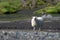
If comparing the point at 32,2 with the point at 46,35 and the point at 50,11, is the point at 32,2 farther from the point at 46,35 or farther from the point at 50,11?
the point at 46,35

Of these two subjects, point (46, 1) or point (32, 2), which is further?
point (46, 1)

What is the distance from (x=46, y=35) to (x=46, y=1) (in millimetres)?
43813

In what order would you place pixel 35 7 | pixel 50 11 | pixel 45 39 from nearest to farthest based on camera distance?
pixel 45 39
pixel 50 11
pixel 35 7

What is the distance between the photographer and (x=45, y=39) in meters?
17.3

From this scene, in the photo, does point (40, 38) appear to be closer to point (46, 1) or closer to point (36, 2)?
point (36, 2)

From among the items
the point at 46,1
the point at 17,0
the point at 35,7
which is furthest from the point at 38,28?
the point at 17,0

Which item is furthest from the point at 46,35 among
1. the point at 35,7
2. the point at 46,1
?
the point at 46,1

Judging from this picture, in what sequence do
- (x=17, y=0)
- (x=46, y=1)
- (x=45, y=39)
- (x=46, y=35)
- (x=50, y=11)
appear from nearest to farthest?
(x=45, y=39), (x=46, y=35), (x=50, y=11), (x=46, y=1), (x=17, y=0)

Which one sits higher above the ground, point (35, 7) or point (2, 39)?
point (2, 39)

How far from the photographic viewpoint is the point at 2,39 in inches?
704

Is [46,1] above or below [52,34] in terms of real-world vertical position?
below

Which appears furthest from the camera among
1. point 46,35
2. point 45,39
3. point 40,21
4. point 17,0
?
point 17,0

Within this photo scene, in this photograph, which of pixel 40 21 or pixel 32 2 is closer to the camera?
pixel 40 21

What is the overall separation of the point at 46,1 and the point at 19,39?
44.9m
